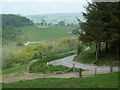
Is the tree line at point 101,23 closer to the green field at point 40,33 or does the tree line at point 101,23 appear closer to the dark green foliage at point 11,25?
the green field at point 40,33

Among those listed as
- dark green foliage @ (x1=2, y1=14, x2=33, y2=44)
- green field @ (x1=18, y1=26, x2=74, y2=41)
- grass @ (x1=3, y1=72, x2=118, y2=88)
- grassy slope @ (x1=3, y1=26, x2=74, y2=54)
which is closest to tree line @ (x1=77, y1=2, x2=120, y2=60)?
grass @ (x1=3, y1=72, x2=118, y2=88)

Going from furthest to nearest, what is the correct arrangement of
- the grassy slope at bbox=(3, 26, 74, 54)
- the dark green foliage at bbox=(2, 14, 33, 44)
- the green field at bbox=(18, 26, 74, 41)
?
the dark green foliage at bbox=(2, 14, 33, 44)
the green field at bbox=(18, 26, 74, 41)
the grassy slope at bbox=(3, 26, 74, 54)

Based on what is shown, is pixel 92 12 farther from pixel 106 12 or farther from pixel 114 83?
pixel 114 83

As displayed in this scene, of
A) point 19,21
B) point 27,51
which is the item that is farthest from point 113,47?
point 19,21

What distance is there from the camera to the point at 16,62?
176 feet

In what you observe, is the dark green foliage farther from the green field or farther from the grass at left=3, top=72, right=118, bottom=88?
the grass at left=3, top=72, right=118, bottom=88

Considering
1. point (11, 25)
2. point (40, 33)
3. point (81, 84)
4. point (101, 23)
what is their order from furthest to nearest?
point (11, 25), point (40, 33), point (101, 23), point (81, 84)

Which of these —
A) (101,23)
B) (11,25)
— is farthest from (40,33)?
(101,23)

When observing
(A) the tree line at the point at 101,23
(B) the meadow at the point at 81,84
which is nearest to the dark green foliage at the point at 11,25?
(A) the tree line at the point at 101,23

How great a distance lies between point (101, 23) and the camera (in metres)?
20.1

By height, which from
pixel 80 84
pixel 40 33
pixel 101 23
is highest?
pixel 101 23

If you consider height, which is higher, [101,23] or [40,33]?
[101,23]

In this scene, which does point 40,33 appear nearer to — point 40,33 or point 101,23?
point 40,33

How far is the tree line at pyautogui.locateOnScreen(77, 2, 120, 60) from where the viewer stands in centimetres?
1908
